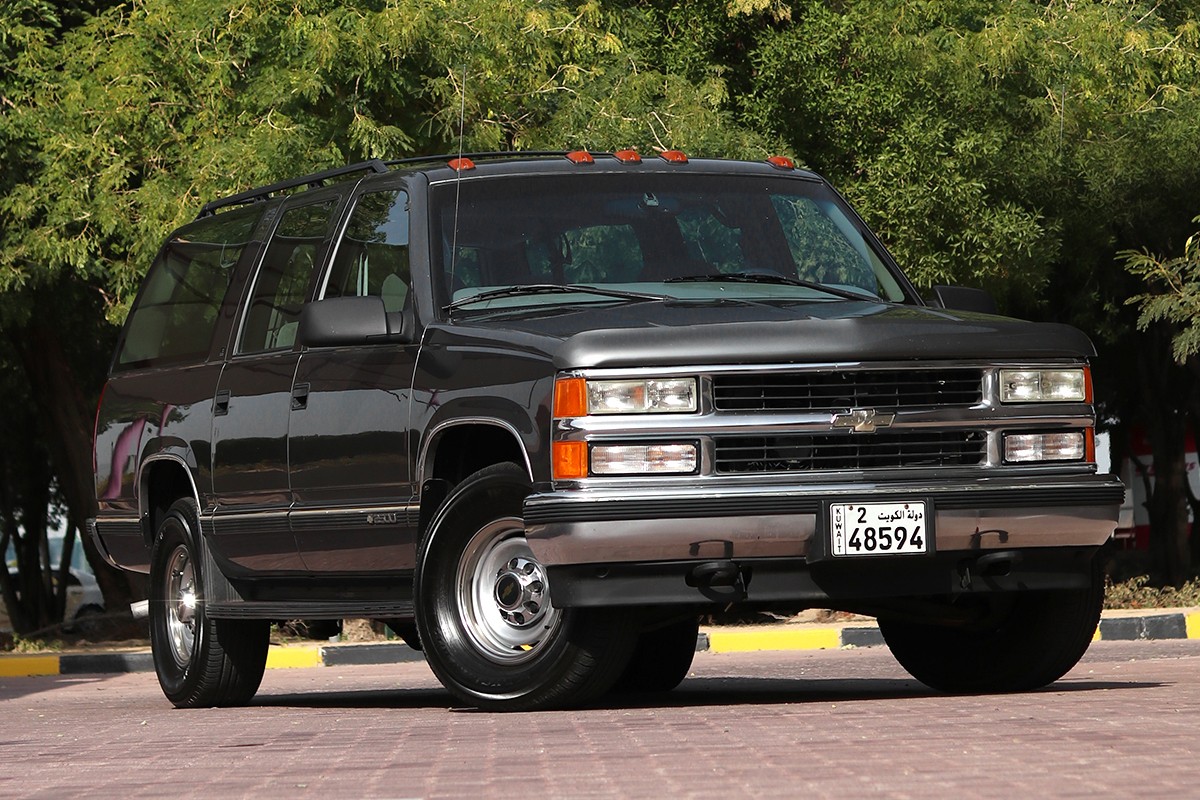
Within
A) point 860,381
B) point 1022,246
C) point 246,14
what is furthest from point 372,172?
point 1022,246

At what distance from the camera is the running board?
342 inches

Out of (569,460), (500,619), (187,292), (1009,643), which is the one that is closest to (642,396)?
(569,460)

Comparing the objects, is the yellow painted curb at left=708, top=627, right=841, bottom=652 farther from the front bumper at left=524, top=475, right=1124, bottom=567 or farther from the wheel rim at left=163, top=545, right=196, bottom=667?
the front bumper at left=524, top=475, right=1124, bottom=567

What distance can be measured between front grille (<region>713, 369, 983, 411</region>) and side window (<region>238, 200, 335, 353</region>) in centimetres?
234

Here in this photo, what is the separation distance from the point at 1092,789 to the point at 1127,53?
16983mm

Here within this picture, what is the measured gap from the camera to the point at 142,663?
17062 millimetres

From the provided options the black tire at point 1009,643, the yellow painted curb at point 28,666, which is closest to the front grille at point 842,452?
the black tire at point 1009,643

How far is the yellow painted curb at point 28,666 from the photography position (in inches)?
658

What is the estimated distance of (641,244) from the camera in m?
8.80

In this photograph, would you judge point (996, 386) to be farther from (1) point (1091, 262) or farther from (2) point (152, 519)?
(1) point (1091, 262)

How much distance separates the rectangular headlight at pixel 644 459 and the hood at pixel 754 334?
284 millimetres

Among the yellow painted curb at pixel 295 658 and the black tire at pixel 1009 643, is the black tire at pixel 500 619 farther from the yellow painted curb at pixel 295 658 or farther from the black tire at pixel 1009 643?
the yellow painted curb at pixel 295 658

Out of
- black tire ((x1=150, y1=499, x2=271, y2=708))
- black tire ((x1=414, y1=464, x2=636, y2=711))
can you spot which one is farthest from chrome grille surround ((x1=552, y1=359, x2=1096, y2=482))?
black tire ((x1=150, y1=499, x2=271, y2=708))

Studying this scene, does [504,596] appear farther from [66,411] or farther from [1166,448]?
[1166,448]
